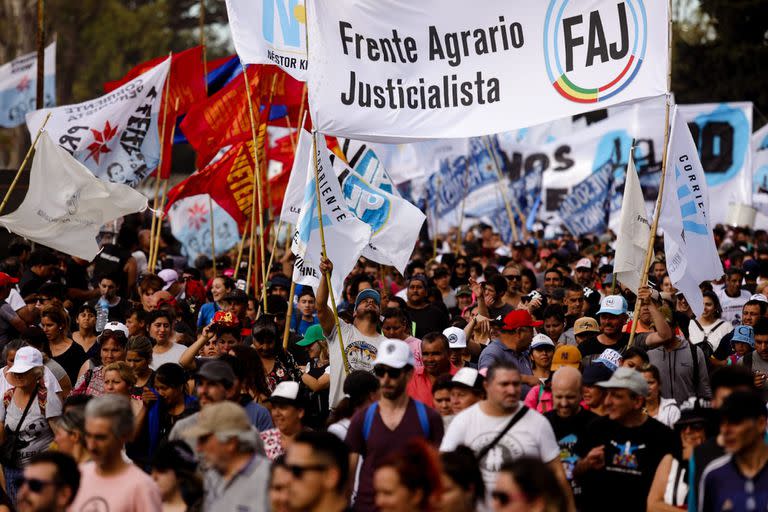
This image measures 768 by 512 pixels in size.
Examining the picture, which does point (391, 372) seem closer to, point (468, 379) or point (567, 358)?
point (468, 379)

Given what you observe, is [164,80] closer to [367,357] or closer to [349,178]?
[349,178]

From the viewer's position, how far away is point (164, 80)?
16391 mm

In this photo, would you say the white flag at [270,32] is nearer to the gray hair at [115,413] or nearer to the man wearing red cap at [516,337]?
the man wearing red cap at [516,337]

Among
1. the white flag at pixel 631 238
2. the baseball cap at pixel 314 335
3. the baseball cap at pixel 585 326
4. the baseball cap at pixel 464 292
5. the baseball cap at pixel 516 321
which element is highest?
the white flag at pixel 631 238

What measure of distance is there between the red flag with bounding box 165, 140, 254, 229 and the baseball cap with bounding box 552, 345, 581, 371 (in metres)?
6.52

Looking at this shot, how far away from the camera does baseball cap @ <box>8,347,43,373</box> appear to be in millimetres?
9344

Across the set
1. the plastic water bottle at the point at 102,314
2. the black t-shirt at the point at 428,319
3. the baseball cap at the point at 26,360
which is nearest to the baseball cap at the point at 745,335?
the black t-shirt at the point at 428,319

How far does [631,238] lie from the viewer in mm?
11430

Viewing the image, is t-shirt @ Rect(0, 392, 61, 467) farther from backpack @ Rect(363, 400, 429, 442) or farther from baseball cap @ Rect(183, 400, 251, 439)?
baseball cap @ Rect(183, 400, 251, 439)

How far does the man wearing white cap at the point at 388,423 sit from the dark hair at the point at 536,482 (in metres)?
1.71

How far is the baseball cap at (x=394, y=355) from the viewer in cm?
722

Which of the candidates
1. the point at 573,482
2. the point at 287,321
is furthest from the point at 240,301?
the point at 573,482

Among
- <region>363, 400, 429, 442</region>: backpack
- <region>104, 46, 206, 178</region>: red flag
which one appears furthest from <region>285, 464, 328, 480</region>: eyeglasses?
<region>104, 46, 206, 178</region>: red flag

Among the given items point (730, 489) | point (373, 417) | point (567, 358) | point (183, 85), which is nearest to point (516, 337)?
point (567, 358)
